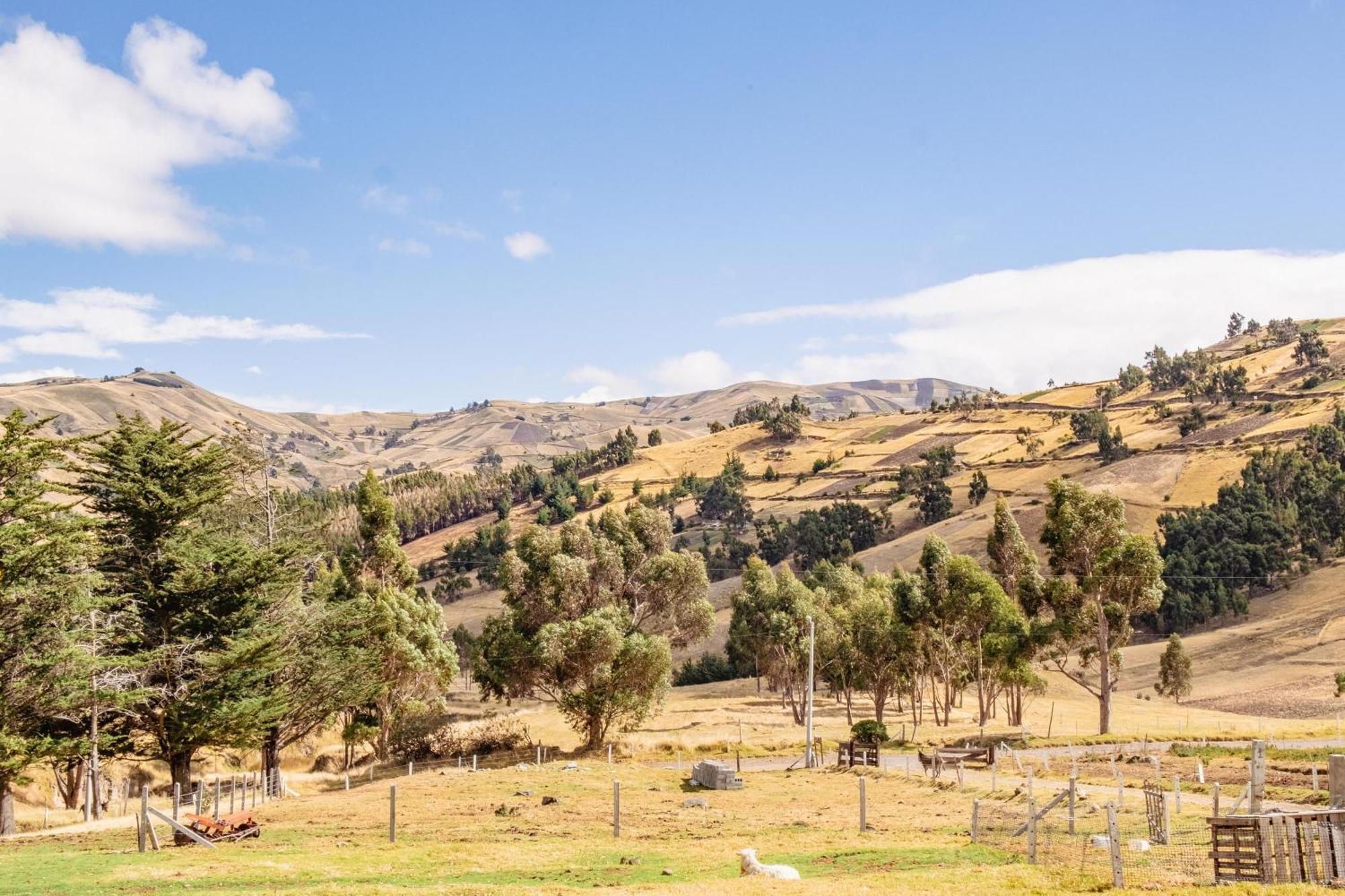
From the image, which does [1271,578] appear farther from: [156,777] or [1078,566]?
[156,777]

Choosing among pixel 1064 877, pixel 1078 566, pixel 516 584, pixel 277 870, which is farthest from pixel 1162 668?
pixel 277 870

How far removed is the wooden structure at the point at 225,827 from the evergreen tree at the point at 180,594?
1352 centimetres

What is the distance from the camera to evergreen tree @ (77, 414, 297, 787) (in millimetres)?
45312

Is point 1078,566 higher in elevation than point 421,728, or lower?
higher

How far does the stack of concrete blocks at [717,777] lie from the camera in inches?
1785

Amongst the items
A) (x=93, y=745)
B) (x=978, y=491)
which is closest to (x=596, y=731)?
(x=93, y=745)

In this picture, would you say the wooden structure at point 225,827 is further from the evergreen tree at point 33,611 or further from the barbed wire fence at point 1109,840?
the barbed wire fence at point 1109,840

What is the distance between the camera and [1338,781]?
74.3 feet

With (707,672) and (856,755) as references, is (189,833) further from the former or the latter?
(707,672)

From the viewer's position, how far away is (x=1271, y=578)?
411 feet

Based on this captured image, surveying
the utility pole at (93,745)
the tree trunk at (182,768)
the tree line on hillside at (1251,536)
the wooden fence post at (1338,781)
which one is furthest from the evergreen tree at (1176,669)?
the utility pole at (93,745)

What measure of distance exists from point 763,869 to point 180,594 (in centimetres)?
3346

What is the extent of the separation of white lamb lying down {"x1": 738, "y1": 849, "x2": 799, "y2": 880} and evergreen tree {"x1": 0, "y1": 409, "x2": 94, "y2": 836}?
28.1m

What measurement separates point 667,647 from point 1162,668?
51.6 meters
